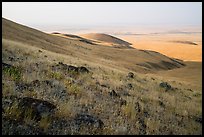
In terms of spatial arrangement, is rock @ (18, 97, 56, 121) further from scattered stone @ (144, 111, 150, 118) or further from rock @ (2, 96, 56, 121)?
scattered stone @ (144, 111, 150, 118)

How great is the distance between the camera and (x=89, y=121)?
757 centimetres

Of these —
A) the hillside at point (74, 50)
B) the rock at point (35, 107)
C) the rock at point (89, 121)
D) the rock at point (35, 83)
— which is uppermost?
the hillside at point (74, 50)

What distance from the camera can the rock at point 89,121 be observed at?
738 centimetres

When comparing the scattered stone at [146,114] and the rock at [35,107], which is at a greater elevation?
the rock at [35,107]

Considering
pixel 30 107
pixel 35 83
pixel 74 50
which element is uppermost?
pixel 74 50

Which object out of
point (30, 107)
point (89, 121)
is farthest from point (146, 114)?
point (30, 107)

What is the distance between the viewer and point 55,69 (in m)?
14.5

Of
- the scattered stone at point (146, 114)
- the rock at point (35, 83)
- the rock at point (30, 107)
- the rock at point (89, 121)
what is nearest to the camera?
the rock at point (30, 107)

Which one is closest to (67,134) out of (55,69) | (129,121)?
(129,121)

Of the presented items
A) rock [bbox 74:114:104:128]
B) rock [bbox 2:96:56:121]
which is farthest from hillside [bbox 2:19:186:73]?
rock [bbox 74:114:104:128]

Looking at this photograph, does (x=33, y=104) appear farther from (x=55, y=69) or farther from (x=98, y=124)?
(x=55, y=69)

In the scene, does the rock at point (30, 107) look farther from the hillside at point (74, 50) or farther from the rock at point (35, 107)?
the hillside at point (74, 50)

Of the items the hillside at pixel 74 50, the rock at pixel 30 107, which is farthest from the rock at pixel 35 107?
the hillside at pixel 74 50

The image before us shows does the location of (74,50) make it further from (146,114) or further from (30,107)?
(30,107)
